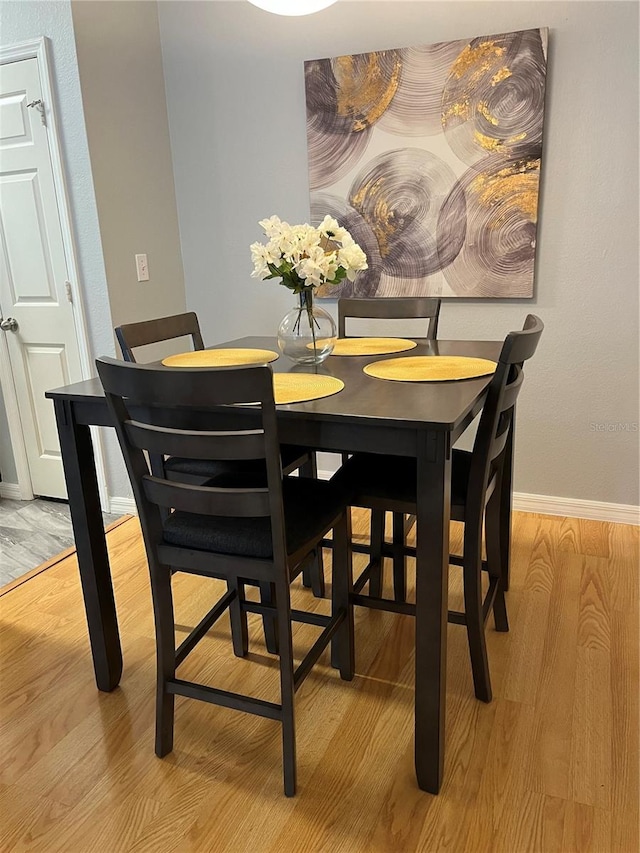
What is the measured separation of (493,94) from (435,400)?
174 centimetres

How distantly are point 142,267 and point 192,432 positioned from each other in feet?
6.36

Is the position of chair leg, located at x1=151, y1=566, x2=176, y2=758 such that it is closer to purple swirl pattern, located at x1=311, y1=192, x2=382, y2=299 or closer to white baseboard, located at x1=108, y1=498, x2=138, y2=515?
white baseboard, located at x1=108, y1=498, x2=138, y2=515

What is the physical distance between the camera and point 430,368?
1779mm

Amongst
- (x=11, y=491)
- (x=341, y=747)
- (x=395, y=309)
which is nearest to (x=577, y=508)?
(x=395, y=309)

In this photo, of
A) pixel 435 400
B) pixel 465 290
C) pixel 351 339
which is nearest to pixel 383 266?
pixel 465 290

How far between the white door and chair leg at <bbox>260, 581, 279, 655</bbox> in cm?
164

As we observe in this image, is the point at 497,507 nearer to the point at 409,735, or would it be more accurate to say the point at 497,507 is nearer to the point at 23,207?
the point at 409,735

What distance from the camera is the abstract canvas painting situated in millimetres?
2559

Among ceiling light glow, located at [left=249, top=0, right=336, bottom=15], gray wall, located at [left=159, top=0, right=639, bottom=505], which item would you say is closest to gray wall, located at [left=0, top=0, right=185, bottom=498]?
gray wall, located at [left=159, top=0, right=639, bottom=505]

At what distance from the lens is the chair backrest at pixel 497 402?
1.46m

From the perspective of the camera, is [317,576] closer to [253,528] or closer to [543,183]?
[253,528]

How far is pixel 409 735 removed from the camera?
167 centimetres

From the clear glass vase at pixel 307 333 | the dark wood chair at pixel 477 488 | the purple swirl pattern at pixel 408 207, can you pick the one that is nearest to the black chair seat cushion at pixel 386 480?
the dark wood chair at pixel 477 488

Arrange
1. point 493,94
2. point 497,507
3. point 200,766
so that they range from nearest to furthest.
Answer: point 200,766
point 497,507
point 493,94
